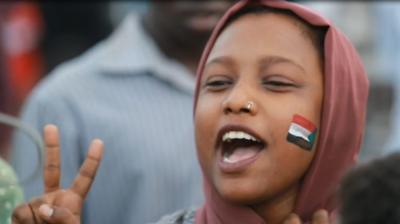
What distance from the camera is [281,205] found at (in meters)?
4.47

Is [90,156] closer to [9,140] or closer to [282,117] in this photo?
[282,117]

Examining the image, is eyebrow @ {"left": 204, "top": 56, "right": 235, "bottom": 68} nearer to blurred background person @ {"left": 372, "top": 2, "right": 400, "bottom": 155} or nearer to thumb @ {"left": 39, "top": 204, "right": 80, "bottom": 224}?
thumb @ {"left": 39, "top": 204, "right": 80, "bottom": 224}

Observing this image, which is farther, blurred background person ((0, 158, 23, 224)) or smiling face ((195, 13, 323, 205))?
blurred background person ((0, 158, 23, 224))

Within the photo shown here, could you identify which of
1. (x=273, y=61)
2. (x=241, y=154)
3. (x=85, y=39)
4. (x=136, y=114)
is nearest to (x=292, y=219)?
(x=241, y=154)

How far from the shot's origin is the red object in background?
1011 centimetres

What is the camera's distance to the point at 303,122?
14.4ft

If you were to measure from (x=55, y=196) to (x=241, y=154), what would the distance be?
1.64 feet

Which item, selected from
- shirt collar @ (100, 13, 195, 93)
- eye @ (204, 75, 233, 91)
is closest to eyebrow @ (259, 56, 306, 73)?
eye @ (204, 75, 233, 91)

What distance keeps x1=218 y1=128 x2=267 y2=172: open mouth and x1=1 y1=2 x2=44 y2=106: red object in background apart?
5298 mm

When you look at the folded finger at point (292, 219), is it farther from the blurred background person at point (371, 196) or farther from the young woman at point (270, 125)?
the blurred background person at point (371, 196)

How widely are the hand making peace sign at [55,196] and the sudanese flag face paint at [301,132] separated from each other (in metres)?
0.51

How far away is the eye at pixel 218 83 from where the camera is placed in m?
4.48

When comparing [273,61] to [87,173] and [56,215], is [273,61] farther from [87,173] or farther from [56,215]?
[56,215]

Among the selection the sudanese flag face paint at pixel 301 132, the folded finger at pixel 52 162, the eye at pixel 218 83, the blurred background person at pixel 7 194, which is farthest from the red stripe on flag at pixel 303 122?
the blurred background person at pixel 7 194
